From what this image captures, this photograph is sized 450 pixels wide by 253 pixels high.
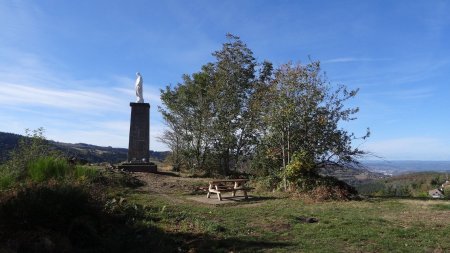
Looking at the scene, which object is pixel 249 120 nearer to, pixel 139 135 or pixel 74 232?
pixel 139 135

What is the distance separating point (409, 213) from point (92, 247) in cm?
759

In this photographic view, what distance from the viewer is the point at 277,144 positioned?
17.4 meters

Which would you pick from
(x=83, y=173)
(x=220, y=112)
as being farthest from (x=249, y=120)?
(x=83, y=173)

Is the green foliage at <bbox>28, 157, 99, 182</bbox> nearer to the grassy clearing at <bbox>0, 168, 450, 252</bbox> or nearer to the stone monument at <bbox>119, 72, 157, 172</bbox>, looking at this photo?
the grassy clearing at <bbox>0, 168, 450, 252</bbox>

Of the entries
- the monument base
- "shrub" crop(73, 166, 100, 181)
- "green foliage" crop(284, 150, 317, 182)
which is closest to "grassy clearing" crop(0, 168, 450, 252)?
"shrub" crop(73, 166, 100, 181)

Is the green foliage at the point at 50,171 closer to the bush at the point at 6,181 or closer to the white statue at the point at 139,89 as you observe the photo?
the bush at the point at 6,181

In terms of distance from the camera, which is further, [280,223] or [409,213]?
[409,213]

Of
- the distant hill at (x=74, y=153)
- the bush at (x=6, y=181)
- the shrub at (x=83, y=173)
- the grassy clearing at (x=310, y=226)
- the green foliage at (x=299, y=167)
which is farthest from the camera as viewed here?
the distant hill at (x=74, y=153)

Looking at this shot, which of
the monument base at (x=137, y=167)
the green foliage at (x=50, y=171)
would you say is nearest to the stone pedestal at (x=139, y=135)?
the monument base at (x=137, y=167)

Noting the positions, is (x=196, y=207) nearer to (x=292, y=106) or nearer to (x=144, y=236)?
(x=144, y=236)

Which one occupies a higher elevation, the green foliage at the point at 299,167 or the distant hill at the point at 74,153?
the distant hill at the point at 74,153

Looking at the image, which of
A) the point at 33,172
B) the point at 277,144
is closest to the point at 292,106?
the point at 277,144

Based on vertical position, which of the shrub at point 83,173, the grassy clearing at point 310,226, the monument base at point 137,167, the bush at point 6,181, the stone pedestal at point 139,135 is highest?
the stone pedestal at point 139,135

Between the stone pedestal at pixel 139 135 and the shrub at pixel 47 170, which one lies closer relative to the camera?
the shrub at pixel 47 170
